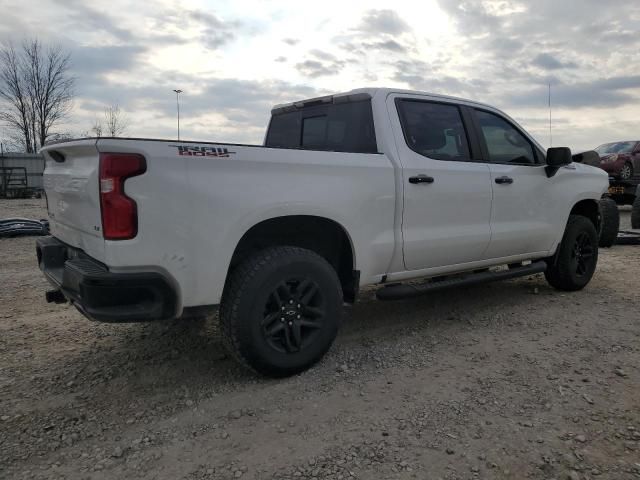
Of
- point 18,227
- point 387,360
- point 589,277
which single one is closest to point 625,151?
point 589,277

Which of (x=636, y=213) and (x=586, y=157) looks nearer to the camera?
(x=586, y=157)

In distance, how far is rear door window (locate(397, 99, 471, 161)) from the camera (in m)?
4.04

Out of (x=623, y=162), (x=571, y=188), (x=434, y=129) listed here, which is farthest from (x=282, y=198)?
(x=623, y=162)

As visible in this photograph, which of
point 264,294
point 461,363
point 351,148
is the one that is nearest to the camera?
point 264,294

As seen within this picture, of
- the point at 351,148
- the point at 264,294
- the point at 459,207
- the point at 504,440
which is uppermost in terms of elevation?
the point at 351,148

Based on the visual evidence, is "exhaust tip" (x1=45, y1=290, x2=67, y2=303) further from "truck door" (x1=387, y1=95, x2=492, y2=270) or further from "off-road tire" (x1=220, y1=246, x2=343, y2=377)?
"truck door" (x1=387, y1=95, x2=492, y2=270)

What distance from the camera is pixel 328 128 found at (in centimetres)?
429

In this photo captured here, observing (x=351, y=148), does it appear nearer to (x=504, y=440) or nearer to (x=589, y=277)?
(x=504, y=440)

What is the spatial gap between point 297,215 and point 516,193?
238 cm

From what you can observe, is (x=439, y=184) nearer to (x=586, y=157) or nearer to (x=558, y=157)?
(x=558, y=157)

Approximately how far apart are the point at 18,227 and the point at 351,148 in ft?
26.0

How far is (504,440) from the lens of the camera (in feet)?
8.60

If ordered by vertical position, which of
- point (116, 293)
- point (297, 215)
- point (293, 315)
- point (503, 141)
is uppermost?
point (503, 141)

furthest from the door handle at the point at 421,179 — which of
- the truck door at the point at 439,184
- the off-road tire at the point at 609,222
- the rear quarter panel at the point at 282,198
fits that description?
the off-road tire at the point at 609,222
